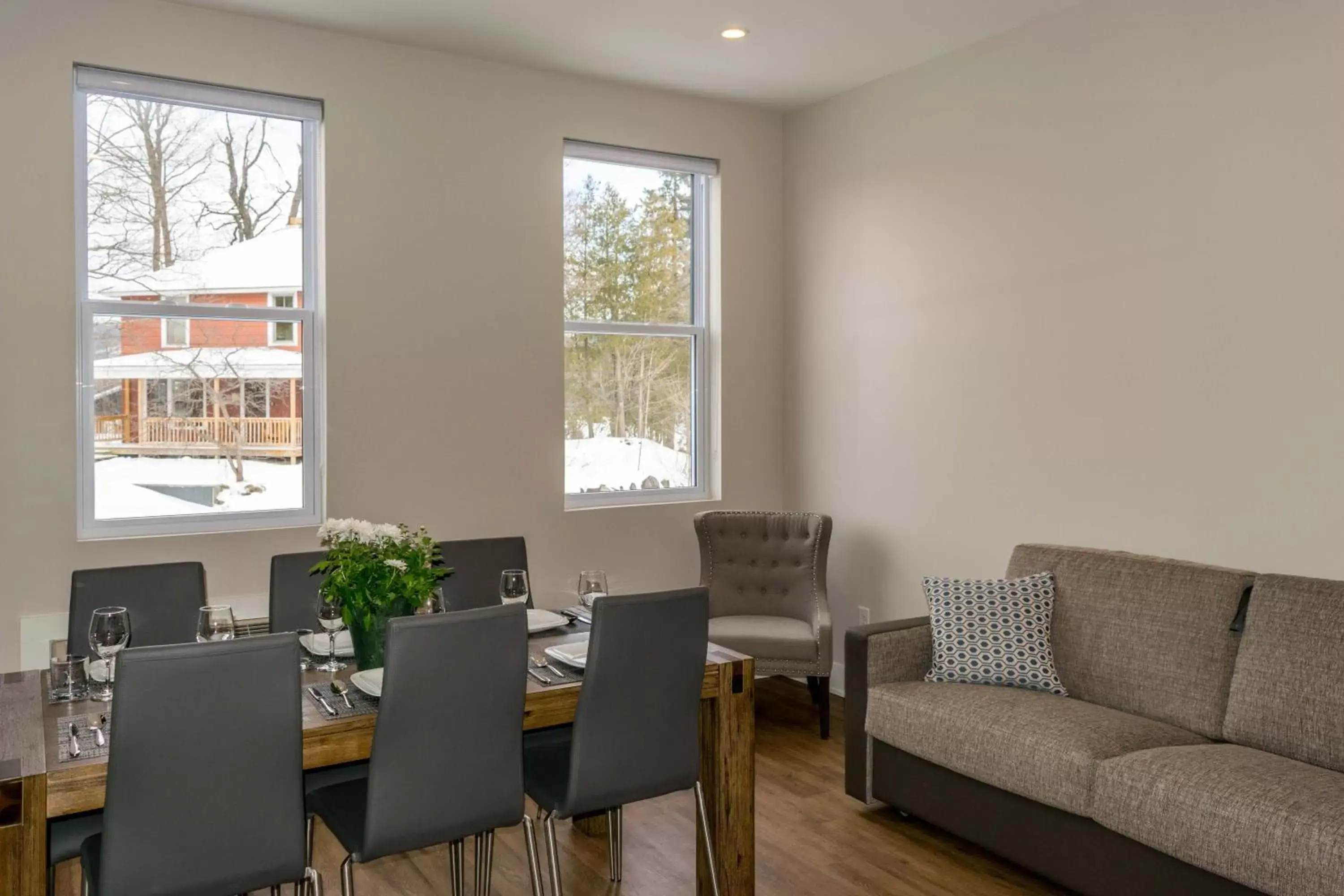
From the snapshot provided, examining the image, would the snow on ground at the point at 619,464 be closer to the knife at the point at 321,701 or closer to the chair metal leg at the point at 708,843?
the chair metal leg at the point at 708,843

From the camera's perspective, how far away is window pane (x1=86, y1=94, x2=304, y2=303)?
3959 mm

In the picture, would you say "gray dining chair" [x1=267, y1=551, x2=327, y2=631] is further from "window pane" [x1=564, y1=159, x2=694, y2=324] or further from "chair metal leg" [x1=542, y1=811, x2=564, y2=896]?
"window pane" [x1=564, y1=159, x2=694, y2=324]

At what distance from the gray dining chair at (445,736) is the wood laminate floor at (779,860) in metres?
0.85

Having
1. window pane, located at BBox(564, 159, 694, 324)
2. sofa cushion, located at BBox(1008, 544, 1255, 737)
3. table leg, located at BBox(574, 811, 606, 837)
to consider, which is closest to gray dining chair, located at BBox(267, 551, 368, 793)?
table leg, located at BBox(574, 811, 606, 837)

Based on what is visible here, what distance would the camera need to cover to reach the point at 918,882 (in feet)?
10.4

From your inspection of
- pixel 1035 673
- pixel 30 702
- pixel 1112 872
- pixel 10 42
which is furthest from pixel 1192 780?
pixel 10 42

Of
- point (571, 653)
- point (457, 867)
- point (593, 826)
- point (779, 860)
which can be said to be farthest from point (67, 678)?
point (779, 860)

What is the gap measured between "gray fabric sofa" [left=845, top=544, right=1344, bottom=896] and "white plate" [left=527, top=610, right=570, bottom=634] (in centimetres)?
108

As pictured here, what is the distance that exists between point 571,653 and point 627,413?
8.16 feet

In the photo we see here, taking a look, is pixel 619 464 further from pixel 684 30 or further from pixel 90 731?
pixel 90 731

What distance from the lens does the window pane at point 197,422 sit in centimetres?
400

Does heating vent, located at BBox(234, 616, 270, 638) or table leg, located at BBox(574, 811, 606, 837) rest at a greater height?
heating vent, located at BBox(234, 616, 270, 638)

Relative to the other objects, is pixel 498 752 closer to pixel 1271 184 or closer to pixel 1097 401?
pixel 1097 401

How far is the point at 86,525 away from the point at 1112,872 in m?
3.68
